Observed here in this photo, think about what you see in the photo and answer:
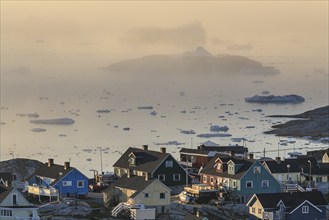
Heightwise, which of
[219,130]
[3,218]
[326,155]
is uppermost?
[219,130]

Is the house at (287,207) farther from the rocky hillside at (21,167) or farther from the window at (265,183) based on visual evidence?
the rocky hillside at (21,167)

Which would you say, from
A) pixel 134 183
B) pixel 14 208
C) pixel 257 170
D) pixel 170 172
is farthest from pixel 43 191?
pixel 257 170

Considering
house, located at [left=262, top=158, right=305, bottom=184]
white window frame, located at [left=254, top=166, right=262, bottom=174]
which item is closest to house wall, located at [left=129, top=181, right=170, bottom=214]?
white window frame, located at [left=254, top=166, right=262, bottom=174]

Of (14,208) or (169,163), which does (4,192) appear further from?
(169,163)

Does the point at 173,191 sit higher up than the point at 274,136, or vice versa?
the point at 274,136

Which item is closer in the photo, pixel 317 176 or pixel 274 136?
pixel 317 176

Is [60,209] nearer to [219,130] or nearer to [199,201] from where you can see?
[199,201]

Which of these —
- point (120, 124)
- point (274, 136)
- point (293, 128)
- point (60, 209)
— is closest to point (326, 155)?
point (60, 209)
